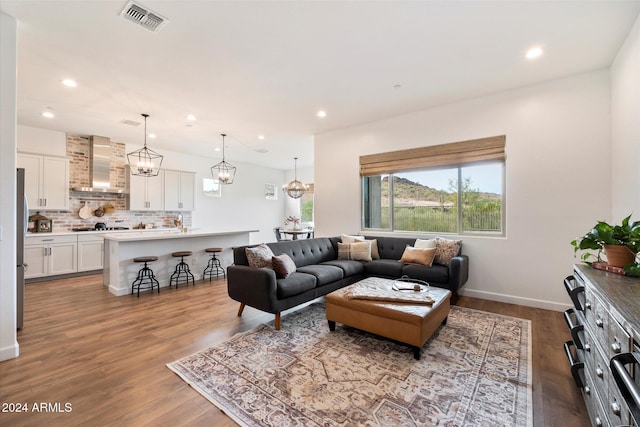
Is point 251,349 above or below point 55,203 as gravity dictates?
below

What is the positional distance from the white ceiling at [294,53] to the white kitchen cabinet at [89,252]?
2453 millimetres

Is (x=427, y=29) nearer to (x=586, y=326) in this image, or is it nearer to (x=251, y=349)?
(x=586, y=326)

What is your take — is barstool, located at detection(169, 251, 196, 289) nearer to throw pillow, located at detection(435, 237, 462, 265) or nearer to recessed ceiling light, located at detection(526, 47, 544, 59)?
throw pillow, located at detection(435, 237, 462, 265)

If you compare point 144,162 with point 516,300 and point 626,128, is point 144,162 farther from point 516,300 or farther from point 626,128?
point 626,128

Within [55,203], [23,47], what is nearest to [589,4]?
[23,47]

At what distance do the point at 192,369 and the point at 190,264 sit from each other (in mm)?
3377

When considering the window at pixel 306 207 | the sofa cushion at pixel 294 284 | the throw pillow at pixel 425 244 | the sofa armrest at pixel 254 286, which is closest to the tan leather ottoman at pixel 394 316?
the sofa cushion at pixel 294 284

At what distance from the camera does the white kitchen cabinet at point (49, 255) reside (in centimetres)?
511

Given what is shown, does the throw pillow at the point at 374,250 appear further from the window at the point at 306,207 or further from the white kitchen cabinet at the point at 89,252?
the window at the point at 306,207

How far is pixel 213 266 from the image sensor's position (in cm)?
563

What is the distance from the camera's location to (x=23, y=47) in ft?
9.45

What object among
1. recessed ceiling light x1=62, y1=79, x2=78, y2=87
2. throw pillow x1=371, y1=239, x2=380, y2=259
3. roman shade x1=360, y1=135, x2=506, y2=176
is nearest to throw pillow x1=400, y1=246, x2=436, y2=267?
throw pillow x1=371, y1=239, x2=380, y2=259

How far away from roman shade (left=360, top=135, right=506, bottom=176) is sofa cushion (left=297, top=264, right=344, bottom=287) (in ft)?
7.41

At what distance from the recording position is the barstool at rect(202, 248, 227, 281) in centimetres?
538
